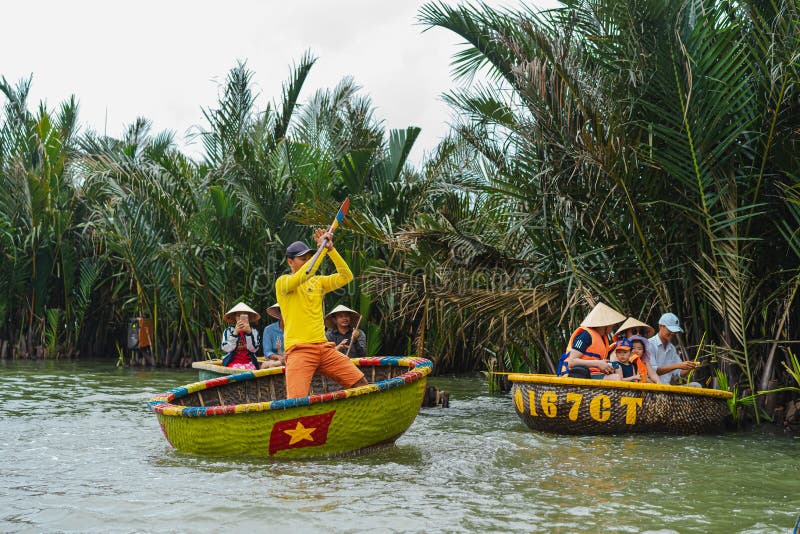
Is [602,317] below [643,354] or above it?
above

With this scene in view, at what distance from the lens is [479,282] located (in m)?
10.9

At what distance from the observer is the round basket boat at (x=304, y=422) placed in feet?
23.5

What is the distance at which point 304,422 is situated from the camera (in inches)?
284

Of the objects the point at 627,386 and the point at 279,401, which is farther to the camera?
the point at 627,386

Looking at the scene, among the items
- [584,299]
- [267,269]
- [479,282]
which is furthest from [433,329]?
[584,299]

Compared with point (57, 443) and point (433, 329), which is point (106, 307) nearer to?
point (433, 329)

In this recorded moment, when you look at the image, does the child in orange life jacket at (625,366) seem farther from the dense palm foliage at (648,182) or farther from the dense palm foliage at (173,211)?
the dense palm foliage at (173,211)

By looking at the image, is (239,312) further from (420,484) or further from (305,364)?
(420,484)

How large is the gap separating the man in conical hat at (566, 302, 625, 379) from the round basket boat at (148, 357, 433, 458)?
1.81 meters

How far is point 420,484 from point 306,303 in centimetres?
193

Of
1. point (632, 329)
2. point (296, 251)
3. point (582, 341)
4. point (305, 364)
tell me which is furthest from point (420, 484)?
point (632, 329)

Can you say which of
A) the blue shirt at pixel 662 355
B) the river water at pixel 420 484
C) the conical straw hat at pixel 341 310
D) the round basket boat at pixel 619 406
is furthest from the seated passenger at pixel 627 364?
the conical straw hat at pixel 341 310

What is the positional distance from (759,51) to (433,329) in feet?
23.4

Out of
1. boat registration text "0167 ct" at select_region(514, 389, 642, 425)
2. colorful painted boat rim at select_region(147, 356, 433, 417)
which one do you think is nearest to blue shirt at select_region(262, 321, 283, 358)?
colorful painted boat rim at select_region(147, 356, 433, 417)
